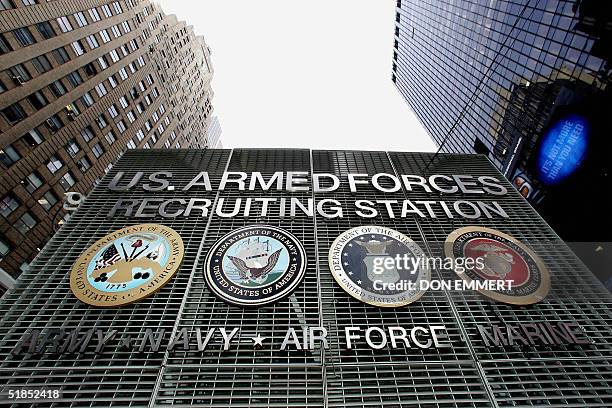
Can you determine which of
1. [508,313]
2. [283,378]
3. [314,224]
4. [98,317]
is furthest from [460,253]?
[98,317]

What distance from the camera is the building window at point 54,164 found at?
3090 centimetres

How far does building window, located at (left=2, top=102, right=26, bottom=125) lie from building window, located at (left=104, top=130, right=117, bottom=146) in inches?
456

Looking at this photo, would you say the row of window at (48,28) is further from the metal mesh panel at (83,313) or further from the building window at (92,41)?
the metal mesh panel at (83,313)

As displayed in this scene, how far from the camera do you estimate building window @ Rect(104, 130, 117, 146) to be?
132ft

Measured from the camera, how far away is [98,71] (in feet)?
130

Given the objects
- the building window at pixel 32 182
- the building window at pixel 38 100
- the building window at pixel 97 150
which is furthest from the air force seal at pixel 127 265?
the building window at pixel 97 150

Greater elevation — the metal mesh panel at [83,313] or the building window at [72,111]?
the building window at [72,111]

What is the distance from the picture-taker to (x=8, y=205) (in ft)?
86.6

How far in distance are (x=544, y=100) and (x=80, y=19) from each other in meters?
52.8

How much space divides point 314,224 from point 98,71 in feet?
122

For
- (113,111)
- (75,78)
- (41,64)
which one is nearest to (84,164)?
(75,78)

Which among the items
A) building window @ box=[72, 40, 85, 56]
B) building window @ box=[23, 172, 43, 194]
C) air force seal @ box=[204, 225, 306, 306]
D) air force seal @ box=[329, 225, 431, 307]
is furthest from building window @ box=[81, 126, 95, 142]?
air force seal @ box=[329, 225, 431, 307]

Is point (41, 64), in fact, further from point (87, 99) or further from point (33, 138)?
point (33, 138)

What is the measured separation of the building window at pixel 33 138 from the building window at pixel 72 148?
10.7ft
